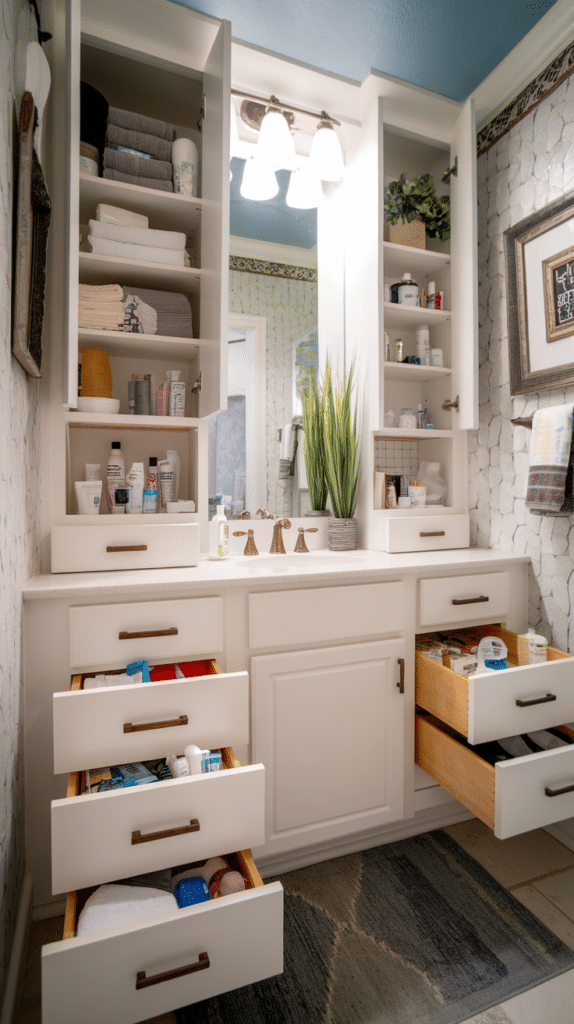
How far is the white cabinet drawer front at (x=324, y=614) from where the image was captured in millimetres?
1374

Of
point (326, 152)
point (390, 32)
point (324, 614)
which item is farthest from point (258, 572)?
point (390, 32)

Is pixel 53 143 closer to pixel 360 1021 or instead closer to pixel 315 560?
pixel 315 560

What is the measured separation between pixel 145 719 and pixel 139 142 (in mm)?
1661

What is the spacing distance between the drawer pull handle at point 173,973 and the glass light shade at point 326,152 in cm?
230

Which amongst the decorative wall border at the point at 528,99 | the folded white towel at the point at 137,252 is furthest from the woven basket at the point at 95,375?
the decorative wall border at the point at 528,99

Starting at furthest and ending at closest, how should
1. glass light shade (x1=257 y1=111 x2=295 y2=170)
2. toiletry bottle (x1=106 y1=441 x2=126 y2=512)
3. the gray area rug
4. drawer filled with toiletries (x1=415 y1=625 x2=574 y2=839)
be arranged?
glass light shade (x1=257 y1=111 x2=295 y2=170), toiletry bottle (x1=106 y1=441 x2=126 y2=512), drawer filled with toiletries (x1=415 y1=625 x2=574 y2=839), the gray area rug

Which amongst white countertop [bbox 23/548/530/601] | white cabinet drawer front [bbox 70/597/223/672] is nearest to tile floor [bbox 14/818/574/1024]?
white cabinet drawer front [bbox 70/597/223/672]

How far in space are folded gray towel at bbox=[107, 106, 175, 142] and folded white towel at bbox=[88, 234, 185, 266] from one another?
14.6 inches

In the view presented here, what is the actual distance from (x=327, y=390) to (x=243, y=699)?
3.91 feet

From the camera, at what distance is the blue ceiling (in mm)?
1492

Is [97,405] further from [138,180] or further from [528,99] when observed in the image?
[528,99]

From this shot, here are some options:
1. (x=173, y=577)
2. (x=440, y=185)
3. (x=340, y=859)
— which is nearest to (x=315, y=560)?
(x=173, y=577)

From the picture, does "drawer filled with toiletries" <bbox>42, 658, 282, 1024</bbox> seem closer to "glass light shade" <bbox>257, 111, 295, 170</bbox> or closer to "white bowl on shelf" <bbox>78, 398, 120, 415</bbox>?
"white bowl on shelf" <bbox>78, 398, 120, 415</bbox>

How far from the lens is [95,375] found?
155 cm
